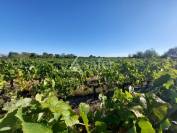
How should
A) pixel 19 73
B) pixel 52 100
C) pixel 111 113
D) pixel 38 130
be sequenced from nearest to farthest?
1. pixel 38 130
2. pixel 52 100
3. pixel 111 113
4. pixel 19 73

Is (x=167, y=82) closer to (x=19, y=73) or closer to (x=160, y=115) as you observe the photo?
(x=160, y=115)

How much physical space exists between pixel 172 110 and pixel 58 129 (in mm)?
623

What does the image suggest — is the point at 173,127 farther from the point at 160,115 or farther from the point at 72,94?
the point at 72,94

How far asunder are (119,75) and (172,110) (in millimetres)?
19358

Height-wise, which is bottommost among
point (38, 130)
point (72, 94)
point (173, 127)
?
point (72, 94)

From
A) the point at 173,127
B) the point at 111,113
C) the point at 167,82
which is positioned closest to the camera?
the point at 173,127

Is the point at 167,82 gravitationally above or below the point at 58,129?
above

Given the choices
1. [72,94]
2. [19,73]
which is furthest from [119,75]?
[19,73]

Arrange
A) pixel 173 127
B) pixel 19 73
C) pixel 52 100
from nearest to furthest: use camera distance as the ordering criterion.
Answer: pixel 52 100 → pixel 173 127 → pixel 19 73

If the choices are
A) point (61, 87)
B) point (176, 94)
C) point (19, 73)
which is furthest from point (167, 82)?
point (19, 73)

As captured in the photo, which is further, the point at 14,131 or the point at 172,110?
the point at 172,110

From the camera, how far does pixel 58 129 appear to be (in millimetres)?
1130

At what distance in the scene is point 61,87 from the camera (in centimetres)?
1709

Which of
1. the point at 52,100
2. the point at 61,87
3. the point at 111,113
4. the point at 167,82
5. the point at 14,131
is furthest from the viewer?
the point at 61,87
